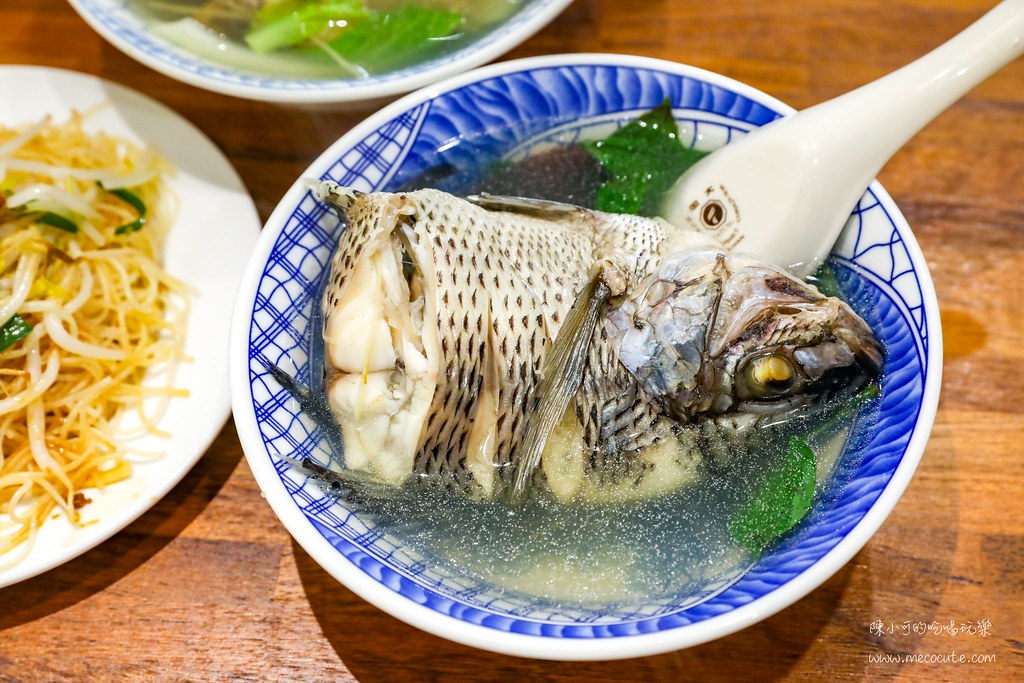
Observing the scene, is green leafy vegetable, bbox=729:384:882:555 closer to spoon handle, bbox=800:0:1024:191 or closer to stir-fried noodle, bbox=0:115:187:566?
spoon handle, bbox=800:0:1024:191

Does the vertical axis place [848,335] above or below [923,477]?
above

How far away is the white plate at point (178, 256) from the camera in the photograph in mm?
1362

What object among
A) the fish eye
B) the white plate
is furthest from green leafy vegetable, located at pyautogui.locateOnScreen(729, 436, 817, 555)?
the white plate

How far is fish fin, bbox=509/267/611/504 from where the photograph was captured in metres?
1.18

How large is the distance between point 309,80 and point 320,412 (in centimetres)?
81

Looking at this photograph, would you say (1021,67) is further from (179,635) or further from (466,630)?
(179,635)

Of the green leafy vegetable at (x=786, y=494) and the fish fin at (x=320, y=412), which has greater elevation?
the fish fin at (x=320, y=412)

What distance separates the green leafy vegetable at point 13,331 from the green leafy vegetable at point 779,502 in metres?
1.37

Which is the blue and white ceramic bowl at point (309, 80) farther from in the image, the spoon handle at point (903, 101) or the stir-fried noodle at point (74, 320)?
the spoon handle at point (903, 101)

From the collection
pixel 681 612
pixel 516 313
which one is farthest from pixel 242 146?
pixel 681 612

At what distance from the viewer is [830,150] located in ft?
4.35

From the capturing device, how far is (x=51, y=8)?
2191 mm

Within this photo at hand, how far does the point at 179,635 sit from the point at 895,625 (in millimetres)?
1228

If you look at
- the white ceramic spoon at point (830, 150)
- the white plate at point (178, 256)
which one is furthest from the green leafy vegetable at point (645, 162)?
the white plate at point (178, 256)
